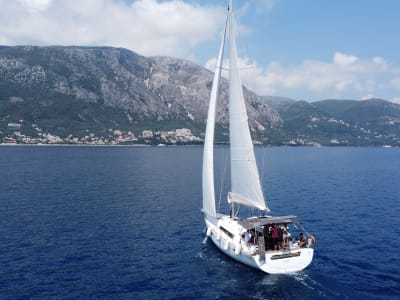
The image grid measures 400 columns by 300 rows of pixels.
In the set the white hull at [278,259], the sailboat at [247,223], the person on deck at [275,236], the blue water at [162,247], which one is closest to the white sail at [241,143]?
the sailboat at [247,223]

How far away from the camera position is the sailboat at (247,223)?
32125mm

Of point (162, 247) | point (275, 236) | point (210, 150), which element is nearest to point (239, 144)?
point (210, 150)

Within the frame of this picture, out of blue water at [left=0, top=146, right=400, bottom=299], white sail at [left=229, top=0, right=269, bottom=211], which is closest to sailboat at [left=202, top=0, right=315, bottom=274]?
white sail at [left=229, top=0, right=269, bottom=211]

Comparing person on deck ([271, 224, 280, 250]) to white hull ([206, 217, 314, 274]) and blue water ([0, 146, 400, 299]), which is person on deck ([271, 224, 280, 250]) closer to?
white hull ([206, 217, 314, 274])

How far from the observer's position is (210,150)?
134ft

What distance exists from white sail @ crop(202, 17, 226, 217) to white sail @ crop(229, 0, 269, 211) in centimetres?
308

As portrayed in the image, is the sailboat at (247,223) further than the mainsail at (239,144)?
No

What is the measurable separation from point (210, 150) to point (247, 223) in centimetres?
958

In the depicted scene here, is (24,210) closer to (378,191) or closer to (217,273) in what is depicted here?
(217,273)

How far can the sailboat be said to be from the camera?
32125mm

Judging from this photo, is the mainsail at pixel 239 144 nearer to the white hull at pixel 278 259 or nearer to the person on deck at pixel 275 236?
the person on deck at pixel 275 236

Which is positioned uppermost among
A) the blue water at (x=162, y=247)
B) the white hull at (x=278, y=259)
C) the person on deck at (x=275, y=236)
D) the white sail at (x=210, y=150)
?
the white sail at (x=210, y=150)

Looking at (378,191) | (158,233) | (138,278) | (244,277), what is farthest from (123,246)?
(378,191)

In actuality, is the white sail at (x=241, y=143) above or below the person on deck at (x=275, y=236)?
above
